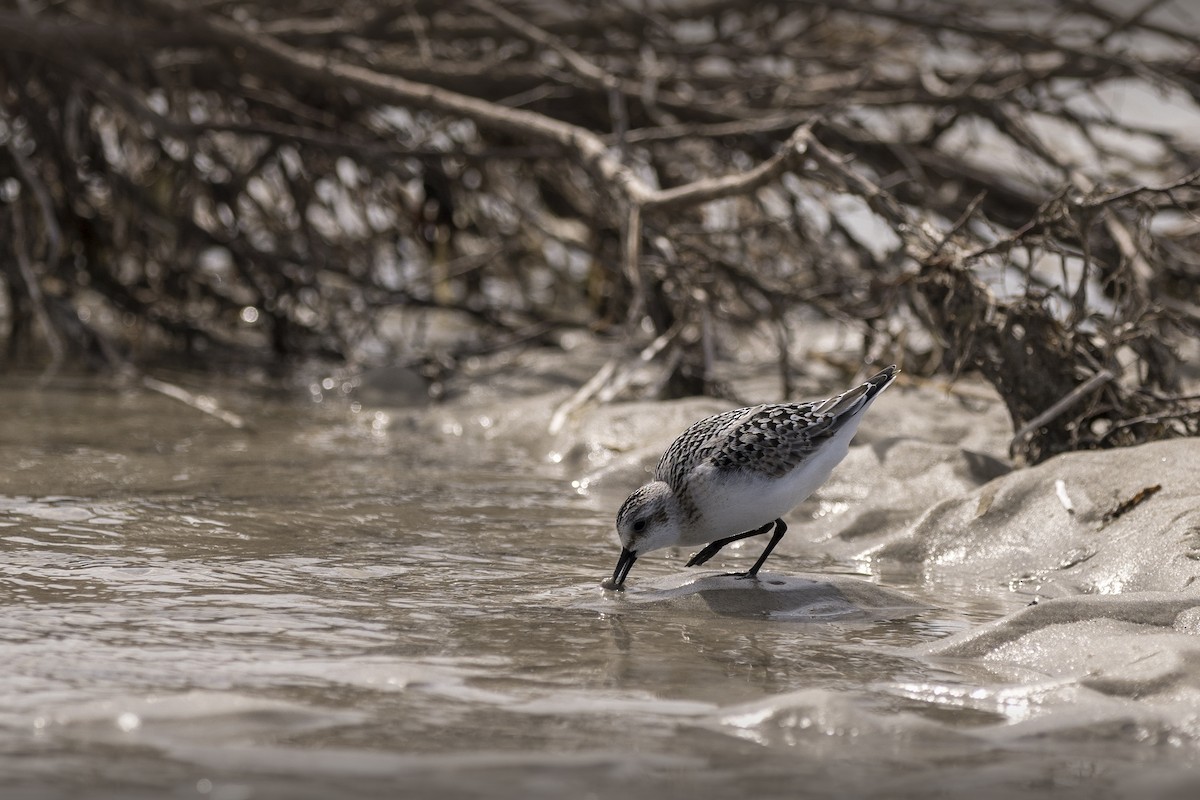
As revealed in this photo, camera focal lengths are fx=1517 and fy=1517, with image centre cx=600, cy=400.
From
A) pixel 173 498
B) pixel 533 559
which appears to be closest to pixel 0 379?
pixel 173 498

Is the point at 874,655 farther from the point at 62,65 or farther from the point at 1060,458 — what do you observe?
the point at 62,65

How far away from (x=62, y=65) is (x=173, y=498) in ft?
9.86

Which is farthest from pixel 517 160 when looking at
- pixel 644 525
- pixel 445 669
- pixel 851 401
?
pixel 445 669

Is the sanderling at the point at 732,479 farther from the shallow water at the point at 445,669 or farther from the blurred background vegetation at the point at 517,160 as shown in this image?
the blurred background vegetation at the point at 517,160

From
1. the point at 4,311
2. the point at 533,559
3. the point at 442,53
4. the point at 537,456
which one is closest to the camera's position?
the point at 533,559

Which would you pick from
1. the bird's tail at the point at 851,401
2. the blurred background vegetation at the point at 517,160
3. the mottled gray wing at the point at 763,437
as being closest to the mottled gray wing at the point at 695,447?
the mottled gray wing at the point at 763,437

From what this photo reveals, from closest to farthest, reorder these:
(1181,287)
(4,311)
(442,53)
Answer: (1181,287) → (442,53) → (4,311)

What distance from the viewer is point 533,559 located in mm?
4352

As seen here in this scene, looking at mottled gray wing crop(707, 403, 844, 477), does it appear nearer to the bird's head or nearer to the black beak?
the bird's head

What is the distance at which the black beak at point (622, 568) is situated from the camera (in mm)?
3982

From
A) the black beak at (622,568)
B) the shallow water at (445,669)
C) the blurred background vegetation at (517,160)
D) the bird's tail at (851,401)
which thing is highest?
the blurred background vegetation at (517,160)

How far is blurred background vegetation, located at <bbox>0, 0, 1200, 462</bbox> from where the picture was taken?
263 inches

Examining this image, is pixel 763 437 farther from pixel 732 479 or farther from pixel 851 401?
pixel 851 401

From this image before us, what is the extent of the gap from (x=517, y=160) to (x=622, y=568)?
4.33m
